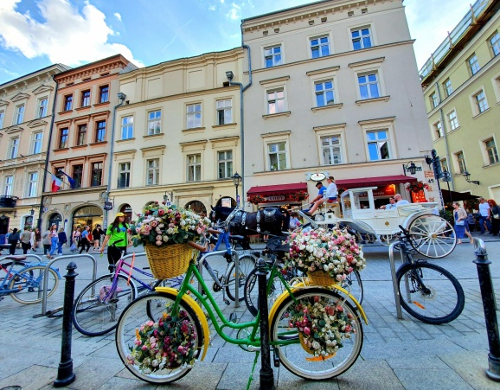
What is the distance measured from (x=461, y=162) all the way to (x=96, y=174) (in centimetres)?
3144

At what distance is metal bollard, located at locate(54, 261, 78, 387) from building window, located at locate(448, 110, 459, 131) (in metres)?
28.3

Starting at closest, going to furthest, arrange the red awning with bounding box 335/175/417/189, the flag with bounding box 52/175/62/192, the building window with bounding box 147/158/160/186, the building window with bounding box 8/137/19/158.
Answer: the red awning with bounding box 335/175/417/189 < the building window with bounding box 147/158/160/186 < the flag with bounding box 52/175/62/192 < the building window with bounding box 8/137/19/158

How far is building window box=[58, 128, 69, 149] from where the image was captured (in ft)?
70.1

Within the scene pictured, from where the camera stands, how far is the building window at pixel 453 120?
2127cm

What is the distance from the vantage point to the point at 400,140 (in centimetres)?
1408

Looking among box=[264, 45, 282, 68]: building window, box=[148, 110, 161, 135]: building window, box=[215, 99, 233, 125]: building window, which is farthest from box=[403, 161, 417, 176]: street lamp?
box=[148, 110, 161, 135]: building window

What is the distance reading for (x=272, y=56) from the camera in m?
17.6

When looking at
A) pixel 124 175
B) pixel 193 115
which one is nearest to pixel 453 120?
pixel 193 115

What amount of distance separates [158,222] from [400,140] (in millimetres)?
15767

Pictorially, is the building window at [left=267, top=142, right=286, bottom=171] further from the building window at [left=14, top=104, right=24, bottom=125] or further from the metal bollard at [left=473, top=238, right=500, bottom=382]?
the building window at [left=14, top=104, right=24, bottom=125]

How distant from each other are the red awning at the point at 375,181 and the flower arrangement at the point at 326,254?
12.0 meters

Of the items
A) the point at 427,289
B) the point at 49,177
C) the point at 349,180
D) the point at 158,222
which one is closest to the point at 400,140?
the point at 349,180

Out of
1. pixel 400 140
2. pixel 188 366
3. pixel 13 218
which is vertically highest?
pixel 400 140

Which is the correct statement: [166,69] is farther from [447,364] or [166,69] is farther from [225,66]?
[447,364]
